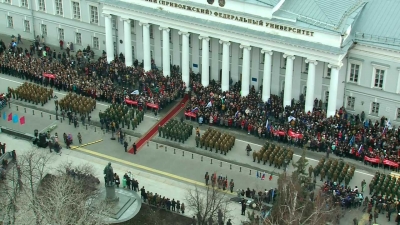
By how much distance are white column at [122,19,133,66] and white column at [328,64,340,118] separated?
2374 cm

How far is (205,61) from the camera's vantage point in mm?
82125

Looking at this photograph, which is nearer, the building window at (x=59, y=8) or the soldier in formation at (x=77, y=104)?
the soldier in formation at (x=77, y=104)

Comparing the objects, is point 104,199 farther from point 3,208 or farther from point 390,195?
point 390,195

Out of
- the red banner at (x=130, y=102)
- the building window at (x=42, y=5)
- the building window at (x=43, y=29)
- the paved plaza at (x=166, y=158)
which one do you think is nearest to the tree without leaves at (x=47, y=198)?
the paved plaza at (x=166, y=158)

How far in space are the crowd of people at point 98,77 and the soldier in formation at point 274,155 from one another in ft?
45.9

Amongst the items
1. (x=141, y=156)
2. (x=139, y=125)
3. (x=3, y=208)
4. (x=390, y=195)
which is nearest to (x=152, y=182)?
(x=141, y=156)

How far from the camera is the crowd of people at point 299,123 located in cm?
7231

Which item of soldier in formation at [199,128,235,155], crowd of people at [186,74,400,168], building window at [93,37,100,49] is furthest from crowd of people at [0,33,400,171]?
soldier in formation at [199,128,235,155]

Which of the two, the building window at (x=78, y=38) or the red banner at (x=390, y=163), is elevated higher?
the building window at (x=78, y=38)

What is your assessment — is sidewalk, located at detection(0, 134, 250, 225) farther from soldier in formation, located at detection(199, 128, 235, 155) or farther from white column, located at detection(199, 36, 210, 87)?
white column, located at detection(199, 36, 210, 87)

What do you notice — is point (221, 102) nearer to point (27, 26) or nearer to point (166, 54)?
point (166, 54)

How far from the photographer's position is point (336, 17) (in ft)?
246

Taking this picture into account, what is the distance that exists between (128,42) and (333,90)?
80.0 feet

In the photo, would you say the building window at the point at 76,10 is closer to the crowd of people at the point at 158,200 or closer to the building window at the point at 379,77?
the crowd of people at the point at 158,200
